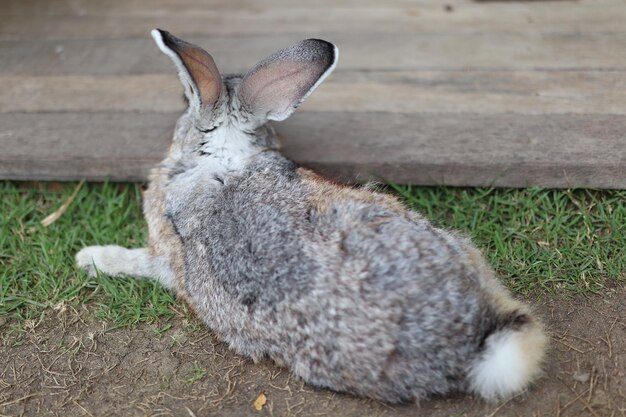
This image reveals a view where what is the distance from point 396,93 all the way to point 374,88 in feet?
0.41

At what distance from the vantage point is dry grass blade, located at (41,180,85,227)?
3.41 metres

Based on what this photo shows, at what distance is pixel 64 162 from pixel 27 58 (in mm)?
1030

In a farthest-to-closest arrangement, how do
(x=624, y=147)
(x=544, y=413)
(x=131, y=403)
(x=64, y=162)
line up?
(x=64, y=162) → (x=624, y=147) → (x=131, y=403) → (x=544, y=413)

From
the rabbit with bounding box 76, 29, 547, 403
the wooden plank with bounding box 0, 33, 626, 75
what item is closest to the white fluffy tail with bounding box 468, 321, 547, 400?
the rabbit with bounding box 76, 29, 547, 403

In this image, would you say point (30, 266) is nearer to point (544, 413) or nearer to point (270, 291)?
point (270, 291)

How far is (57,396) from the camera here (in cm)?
262

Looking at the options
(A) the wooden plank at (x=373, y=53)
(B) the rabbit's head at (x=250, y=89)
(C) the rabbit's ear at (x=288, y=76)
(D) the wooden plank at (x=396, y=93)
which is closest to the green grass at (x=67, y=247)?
(D) the wooden plank at (x=396, y=93)

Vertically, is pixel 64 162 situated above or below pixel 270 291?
below

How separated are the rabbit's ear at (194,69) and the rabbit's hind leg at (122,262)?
0.69 meters

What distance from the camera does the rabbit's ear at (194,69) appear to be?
2516 mm

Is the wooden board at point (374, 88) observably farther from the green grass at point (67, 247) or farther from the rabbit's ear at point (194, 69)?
the rabbit's ear at point (194, 69)

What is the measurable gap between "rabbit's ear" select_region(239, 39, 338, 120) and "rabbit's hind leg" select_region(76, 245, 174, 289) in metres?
0.79

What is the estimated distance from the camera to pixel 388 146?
3293 mm

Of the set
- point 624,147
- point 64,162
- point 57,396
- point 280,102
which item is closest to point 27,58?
point 64,162
